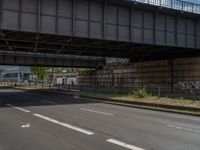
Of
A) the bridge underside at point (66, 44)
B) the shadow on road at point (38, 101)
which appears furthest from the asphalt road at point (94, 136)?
the bridge underside at point (66, 44)

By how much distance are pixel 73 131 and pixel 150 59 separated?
159ft

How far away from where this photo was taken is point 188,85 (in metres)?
46.7

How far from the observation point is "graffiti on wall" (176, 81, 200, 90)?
4454 centimetres

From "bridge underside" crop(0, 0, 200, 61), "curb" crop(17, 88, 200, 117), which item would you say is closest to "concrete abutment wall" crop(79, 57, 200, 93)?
"bridge underside" crop(0, 0, 200, 61)

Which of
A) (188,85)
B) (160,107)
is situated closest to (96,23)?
(160,107)

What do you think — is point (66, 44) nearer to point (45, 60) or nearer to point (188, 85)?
point (188, 85)

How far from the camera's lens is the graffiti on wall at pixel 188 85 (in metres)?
44.5

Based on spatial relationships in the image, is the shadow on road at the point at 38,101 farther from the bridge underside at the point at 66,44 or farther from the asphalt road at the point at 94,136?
the asphalt road at the point at 94,136

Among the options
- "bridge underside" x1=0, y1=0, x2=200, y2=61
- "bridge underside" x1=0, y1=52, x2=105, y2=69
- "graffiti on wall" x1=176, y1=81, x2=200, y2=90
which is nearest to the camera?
"bridge underside" x1=0, y1=0, x2=200, y2=61

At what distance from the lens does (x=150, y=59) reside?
194 ft

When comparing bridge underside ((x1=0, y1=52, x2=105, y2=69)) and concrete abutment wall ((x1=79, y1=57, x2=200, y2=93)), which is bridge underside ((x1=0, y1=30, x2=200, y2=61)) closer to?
concrete abutment wall ((x1=79, y1=57, x2=200, y2=93))

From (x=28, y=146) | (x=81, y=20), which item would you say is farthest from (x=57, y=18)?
(x=28, y=146)

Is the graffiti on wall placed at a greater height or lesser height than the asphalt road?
greater

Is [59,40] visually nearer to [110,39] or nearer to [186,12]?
[110,39]
